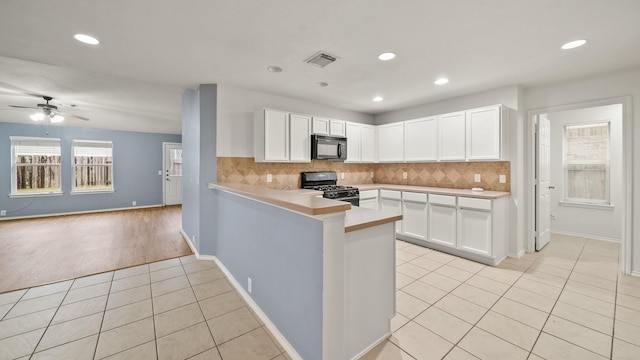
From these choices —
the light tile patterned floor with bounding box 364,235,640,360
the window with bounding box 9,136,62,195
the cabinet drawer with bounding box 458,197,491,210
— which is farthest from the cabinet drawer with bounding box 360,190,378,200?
the window with bounding box 9,136,62,195

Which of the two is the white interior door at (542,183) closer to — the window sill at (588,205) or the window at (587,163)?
the window sill at (588,205)

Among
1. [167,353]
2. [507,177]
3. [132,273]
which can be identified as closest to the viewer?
[167,353]

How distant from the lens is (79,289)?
9.06ft

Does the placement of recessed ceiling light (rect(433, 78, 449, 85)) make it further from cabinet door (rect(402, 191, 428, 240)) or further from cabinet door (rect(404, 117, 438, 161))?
cabinet door (rect(402, 191, 428, 240))

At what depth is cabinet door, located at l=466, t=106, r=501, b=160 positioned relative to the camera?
3500 mm

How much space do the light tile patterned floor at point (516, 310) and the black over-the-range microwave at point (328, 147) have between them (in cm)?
195

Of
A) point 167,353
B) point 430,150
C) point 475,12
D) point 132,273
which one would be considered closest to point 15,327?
point 132,273

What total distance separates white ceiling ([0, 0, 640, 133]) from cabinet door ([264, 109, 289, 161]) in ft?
1.35

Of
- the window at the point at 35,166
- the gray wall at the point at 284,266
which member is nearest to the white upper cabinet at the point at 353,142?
the gray wall at the point at 284,266

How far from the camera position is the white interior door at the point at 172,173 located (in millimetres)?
8320

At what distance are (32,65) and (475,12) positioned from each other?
465 cm

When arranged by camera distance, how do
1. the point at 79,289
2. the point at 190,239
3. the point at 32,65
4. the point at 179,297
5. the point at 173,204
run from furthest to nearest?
the point at 173,204 → the point at 190,239 → the point at 32,65 → the point at 79,289 → the point at 179,297

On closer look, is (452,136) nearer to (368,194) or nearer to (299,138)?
(368,194)

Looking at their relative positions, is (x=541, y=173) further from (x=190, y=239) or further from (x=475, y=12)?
(x=190, y=239)
